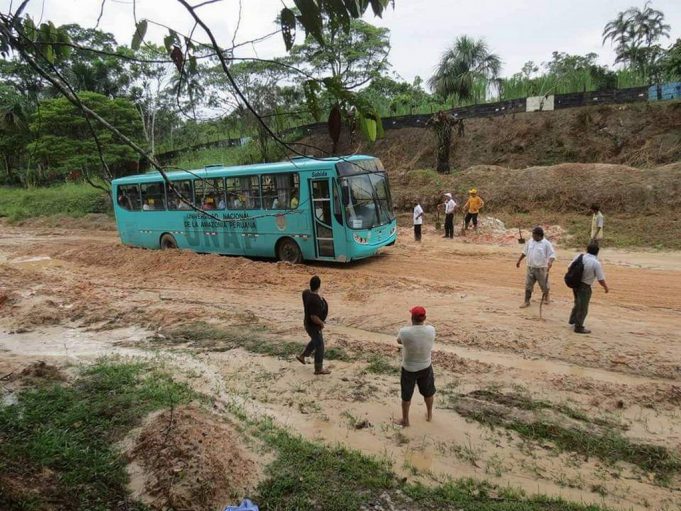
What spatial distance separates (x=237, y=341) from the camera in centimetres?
837

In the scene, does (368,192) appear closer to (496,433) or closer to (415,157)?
(496,433)

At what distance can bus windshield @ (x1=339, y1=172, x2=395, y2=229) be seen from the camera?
12.1m

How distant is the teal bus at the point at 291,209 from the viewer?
12172 mm

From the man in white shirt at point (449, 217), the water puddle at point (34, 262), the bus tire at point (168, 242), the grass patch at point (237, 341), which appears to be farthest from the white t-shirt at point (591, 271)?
the water puddle at point (34, 262)

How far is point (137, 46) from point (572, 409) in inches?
222

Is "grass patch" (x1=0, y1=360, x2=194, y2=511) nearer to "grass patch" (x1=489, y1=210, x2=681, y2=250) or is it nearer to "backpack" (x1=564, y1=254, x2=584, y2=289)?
"backpack" (x1=564, y1=254, x2=584, y2=289)

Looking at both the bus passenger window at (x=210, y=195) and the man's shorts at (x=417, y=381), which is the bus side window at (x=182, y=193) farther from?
the man's shorts at (x=417, y=381)

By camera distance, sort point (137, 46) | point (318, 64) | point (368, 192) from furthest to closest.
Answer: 1. point (318, 64)
2. point (368, 192)
3. point (137, 46)

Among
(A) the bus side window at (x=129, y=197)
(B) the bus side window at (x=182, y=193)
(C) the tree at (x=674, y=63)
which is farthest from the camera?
(C) the tree at (x=674, y=63)

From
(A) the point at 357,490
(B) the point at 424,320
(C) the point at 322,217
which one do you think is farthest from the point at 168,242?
(A) the point at 357,490

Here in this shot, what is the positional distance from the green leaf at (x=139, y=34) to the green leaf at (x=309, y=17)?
2.51ft

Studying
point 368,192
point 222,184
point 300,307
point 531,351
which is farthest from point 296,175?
point 531,351

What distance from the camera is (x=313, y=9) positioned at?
6.88 feet

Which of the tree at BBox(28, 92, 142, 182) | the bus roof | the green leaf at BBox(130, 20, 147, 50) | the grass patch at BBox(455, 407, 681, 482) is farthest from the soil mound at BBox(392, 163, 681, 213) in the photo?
the green leaf at BBox(130, 20, 147, 50)
